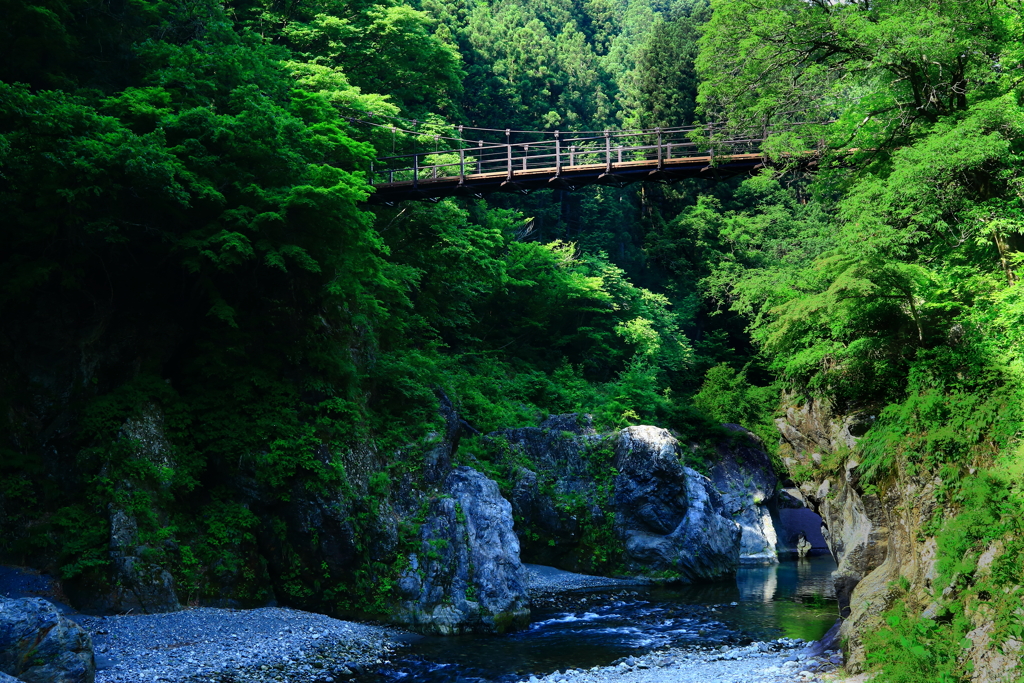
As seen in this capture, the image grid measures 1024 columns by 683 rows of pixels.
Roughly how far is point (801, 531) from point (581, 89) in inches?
1028

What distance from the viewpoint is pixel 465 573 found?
13422 mm

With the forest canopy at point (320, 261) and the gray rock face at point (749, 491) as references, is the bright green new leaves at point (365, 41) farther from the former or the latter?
the gray rock face at point (749, 491)

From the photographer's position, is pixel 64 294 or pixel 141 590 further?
pixel 64 294

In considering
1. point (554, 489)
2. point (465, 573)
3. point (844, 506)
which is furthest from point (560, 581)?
point (844, 506)

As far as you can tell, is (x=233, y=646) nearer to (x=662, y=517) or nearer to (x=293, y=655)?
(x=293, y=655)

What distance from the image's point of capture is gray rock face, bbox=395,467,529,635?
12930 millimetres

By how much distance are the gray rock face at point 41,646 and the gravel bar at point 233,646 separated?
36.7 inches

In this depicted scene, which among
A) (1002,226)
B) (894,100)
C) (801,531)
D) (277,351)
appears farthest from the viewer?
(801,531)

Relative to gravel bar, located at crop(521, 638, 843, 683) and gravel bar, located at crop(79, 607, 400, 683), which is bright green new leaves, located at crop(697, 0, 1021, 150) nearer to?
gravel bar, located at crop(521, 638, 843, 683)

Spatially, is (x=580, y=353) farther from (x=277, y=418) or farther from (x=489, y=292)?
(x=277, y=418)

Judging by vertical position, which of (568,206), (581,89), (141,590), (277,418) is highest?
(581,89)

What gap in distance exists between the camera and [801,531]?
79.7ft

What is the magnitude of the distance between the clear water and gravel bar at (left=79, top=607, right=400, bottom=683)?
78 centimetres

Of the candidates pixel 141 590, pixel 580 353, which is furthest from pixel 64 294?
pixel 580 353
